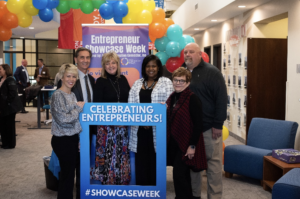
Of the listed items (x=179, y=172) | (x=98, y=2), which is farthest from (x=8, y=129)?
(x=179, y=172)

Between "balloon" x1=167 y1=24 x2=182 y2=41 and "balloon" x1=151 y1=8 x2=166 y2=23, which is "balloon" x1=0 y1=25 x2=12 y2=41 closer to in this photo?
"balloon" x1=151 y1=8 x2=166 y2=23

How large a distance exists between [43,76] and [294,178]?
32.0ft

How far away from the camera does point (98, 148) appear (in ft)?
9.87

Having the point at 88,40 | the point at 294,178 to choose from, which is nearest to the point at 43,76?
the point at 88,40

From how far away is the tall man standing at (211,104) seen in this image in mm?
3020

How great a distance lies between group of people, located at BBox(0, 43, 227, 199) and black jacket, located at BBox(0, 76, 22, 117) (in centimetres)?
297

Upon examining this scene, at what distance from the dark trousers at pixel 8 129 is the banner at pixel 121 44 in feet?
9.84

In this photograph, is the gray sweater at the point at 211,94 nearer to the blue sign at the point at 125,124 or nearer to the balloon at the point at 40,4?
the blue sign at the point at 125,124

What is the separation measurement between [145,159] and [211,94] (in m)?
0.87

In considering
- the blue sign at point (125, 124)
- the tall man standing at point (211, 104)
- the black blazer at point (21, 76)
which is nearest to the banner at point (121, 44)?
the tall man standing at point (211, 104)

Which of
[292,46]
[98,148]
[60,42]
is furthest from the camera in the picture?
[60,42]

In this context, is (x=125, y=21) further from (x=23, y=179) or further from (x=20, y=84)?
(x=20, y=84)

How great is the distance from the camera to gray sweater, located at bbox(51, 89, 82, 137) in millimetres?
2660

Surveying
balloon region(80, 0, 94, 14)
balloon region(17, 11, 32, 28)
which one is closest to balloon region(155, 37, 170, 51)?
balloon region(80, 0, 94, 14)
